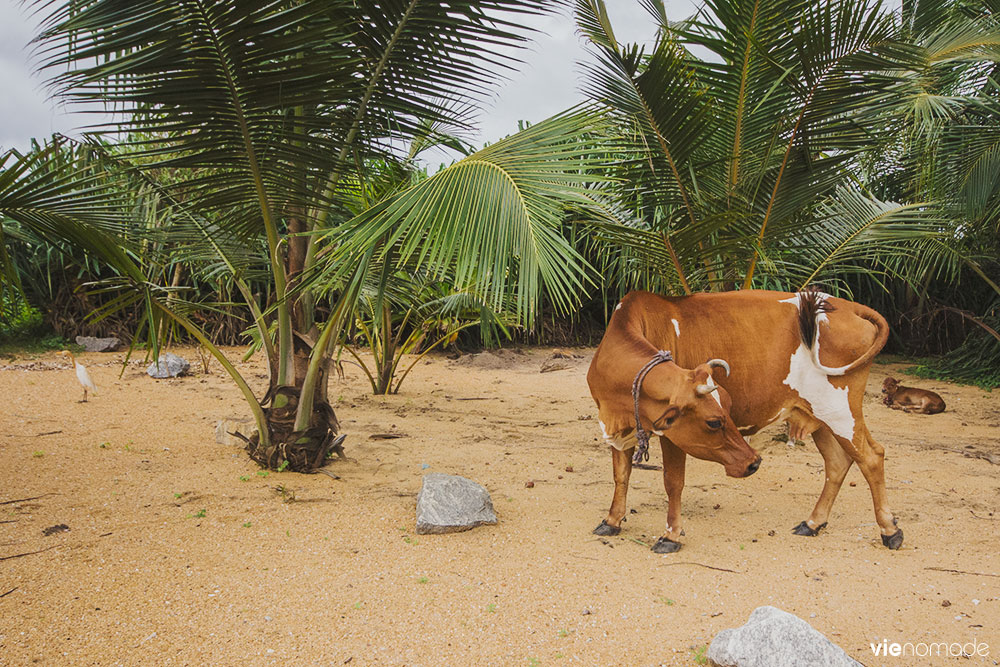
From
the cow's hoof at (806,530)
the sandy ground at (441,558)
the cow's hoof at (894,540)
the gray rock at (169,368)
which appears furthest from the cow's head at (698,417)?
the gray rock at (169,368)

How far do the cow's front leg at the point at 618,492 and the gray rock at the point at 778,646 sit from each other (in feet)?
3.67

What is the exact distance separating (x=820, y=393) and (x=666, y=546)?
41.1 inches

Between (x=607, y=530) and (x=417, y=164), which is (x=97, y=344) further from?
(x=607, y=530)

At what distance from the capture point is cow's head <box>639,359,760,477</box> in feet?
8.87

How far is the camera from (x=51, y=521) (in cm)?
318

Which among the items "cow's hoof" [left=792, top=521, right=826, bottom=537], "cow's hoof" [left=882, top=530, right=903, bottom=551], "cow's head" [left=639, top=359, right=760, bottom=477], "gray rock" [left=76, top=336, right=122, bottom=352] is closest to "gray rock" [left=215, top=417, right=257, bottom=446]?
"cow's head" [left=639, top=359, right=760, bottom=477]

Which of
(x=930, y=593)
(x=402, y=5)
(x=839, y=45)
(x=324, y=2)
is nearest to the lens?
(x=930, y=593)

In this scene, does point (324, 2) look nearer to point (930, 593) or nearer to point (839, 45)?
point (839, 45)

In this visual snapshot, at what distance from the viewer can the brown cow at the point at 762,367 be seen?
308 centimetres

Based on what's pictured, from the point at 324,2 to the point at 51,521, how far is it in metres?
→ 2.74

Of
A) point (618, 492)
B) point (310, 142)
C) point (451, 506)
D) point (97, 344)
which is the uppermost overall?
point (310, 142)

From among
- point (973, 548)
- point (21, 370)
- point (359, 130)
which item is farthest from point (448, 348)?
point (973, 548)

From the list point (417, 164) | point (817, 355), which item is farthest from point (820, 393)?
point (417, 164)

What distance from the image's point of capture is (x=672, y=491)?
10.2 ft
